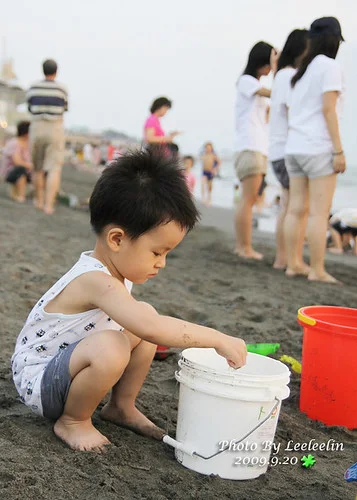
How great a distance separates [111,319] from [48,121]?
574 centimetres

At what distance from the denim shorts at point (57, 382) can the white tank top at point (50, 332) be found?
29mm

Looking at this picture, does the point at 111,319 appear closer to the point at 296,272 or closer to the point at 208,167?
the point at 296,272

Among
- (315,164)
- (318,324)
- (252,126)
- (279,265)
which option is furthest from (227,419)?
(252,126)

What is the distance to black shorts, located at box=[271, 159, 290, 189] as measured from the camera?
16.7ft

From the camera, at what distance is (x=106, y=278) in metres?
1.85

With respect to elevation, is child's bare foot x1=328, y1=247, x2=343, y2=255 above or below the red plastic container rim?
below

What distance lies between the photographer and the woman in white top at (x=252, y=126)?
5.18 m

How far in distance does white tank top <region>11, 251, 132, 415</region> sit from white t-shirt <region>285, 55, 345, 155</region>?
280cm

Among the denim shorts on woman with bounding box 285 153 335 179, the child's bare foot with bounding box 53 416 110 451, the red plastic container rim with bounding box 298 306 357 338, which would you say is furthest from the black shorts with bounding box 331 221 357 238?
the child's bare foot with bounding box 53 416 110 451

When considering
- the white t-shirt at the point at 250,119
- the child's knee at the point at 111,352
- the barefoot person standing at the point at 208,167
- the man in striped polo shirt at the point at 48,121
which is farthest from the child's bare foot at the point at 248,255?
the barefoot person standing at the point at 208,167

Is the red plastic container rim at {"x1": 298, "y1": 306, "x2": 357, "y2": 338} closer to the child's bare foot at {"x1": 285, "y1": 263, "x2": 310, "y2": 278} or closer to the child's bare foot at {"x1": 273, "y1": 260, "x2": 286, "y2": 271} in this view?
the child's bare foot at {"x1": 285, "y1": 263, "x2": 310, "y2": 278}

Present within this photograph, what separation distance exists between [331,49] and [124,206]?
297cm

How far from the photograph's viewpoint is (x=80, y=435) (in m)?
1.85

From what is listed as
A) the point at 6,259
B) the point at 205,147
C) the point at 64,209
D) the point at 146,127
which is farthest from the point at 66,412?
the point at 205,147
